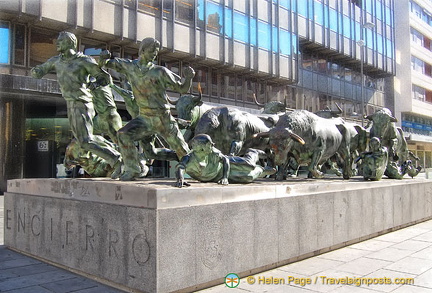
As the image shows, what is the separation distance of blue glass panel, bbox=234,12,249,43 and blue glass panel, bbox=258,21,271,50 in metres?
1.27

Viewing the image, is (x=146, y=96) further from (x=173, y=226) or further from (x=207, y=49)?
(x=207, y=49)

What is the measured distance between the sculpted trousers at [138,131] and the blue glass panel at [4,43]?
14.5 meters

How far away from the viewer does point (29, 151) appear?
20.7 m

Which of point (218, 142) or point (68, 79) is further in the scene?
point (218, 142)

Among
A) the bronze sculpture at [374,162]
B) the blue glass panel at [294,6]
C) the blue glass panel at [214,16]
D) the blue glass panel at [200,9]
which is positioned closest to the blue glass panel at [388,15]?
the blue glass panel at [294,6]

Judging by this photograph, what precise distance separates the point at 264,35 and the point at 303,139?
21429 millimetres

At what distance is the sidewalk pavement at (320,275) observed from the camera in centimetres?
508

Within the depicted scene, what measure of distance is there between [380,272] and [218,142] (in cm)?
373

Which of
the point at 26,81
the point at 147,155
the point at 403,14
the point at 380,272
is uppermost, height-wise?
the point at 403,14

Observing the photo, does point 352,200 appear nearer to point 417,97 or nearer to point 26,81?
point 26,81

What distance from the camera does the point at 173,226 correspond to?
4684mm

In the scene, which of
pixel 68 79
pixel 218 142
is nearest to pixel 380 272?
pixel 218 142

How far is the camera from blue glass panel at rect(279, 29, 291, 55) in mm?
30078

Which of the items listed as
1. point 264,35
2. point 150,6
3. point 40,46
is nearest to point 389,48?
point 264,35
